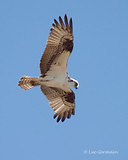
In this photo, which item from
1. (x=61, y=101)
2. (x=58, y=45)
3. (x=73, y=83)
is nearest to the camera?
(x=58, y=45)

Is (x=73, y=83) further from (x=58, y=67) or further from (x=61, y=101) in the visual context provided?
(x=61, y=101)

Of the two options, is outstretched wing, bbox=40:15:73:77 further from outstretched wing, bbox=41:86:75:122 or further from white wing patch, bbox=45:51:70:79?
outstretched wing, bbox=41:86:75:122

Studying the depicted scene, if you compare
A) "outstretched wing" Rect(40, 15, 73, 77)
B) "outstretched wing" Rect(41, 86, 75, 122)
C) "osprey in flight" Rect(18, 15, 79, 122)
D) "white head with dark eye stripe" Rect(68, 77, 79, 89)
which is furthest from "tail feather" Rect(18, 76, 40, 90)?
"white head with dark eye stripe" Rect(68, 77, 79, 89)

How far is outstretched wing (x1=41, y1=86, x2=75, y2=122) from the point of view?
1320 cm

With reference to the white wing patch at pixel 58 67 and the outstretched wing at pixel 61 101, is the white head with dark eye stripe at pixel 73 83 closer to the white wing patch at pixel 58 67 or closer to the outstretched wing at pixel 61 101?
the white wing patch at pixel 58 67

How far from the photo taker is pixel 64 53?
1235cm

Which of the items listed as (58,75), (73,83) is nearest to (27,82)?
(58,75)

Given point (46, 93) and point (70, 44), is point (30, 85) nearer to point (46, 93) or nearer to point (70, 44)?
point (46, 93)

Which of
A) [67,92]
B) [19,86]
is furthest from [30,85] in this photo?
[67,92]

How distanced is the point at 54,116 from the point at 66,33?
2607mm

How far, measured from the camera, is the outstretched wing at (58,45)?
12.1 m

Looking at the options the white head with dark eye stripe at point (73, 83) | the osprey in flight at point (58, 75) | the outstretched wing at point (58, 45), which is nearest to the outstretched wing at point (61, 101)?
the osprey in flight at point (58, 75)

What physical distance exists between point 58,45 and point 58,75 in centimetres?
92

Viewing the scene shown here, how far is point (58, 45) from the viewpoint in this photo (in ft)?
40.3
